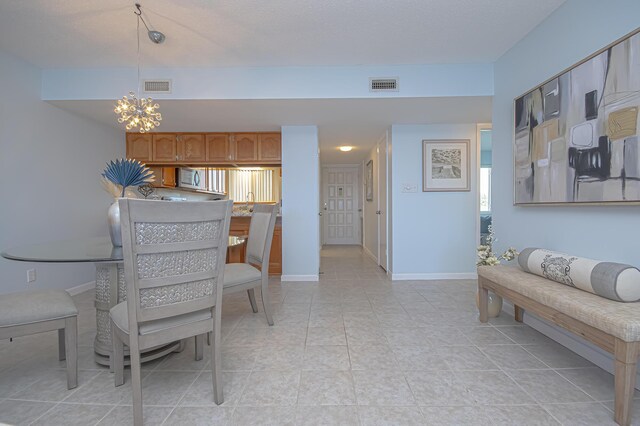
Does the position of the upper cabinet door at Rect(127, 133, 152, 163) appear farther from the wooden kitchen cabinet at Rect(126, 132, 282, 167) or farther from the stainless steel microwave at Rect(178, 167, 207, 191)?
the stainless steel microwave at Rect(178, 167, 207, 191)

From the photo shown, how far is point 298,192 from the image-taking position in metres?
4.05

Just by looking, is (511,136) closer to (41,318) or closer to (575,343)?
(575,343)

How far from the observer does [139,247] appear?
1.17m

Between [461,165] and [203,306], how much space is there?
12.3 ft

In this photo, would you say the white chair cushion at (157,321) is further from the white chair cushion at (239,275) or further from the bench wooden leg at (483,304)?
the bench wooden leg at (483,304)

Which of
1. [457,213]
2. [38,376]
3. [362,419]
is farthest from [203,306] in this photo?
[457,213]

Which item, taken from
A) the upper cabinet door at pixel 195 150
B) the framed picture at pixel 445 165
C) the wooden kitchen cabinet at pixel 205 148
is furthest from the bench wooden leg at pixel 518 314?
the upper cabinet door at pixel 195 150

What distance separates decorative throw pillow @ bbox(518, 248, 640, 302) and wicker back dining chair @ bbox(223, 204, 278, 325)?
6.57 feet

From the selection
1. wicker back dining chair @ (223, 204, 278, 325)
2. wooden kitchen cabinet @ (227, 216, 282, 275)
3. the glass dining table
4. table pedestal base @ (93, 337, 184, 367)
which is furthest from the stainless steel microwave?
table pedestal base @ (93, 337, 184, 367)

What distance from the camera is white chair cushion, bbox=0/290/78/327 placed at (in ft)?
4.72

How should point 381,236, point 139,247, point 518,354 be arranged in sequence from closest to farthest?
point 139,247 < point 518,354 < point 381,236

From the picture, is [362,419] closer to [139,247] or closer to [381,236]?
[139,247]

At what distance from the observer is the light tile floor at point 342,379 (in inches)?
54.1

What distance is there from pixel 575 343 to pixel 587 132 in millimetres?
1388
